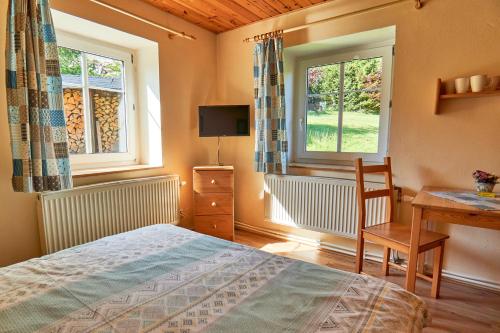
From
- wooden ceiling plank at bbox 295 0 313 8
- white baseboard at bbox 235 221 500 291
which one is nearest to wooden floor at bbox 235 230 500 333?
white baseboard at bbox 235 221 500 291

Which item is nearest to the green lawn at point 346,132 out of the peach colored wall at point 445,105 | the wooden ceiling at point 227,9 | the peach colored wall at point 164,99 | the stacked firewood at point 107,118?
the peach colored wall at point 445,105

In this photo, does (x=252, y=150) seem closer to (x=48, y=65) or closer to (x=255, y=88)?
(x=255, y=88)

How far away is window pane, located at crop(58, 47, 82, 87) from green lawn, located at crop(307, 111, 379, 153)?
232cm

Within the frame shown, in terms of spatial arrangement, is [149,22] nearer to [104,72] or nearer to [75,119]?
[104,72]

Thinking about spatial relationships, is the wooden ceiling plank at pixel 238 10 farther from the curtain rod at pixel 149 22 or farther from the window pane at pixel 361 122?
the window pane at pixel 361 122

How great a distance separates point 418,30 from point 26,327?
9.62ft

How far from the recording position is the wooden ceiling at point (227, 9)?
2.57m

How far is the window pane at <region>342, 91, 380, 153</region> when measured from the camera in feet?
9.01

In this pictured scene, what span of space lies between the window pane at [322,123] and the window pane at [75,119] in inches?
90.2

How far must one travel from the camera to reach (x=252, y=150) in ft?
10.6

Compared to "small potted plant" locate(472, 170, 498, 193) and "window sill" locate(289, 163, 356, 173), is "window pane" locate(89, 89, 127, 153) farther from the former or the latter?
"small potted plant" locate(472, 170, 498, 193)

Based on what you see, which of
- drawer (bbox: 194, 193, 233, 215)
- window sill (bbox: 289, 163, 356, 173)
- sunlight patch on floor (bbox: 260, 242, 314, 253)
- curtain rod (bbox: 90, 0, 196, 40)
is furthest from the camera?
drawer (bbox: 194, 193, 233, 215)

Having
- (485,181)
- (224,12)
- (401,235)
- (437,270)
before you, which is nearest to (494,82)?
(485,181)

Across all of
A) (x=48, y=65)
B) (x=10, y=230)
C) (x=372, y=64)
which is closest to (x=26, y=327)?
(x=10, y=230)
